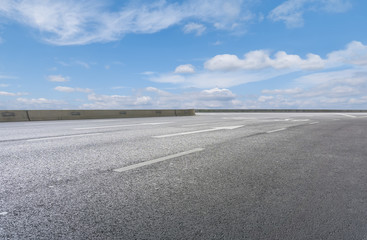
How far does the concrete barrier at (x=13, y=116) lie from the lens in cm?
1606

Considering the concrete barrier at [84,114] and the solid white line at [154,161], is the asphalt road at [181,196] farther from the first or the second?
the concrete barrier at [84,114]

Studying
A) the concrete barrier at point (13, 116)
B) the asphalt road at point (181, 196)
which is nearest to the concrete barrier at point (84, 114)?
the concrete barrier at point (13, 116)

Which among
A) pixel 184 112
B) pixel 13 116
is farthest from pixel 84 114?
pixel 184 112

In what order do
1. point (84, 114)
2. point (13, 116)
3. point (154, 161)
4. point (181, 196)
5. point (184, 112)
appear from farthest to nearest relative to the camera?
point (184, 112)
point (84, 114)
point (13, 116)
point (154, 161)
point (181, 196)

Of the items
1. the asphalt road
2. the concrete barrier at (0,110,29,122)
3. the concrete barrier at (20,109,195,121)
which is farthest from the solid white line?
the concrete barrier at (20,109,195,121)

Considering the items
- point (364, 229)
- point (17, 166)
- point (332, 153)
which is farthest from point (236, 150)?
point (17, 166)

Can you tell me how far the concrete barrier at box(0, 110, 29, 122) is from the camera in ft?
52.7

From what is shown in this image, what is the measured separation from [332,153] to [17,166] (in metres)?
5.60

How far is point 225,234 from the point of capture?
1917 mm

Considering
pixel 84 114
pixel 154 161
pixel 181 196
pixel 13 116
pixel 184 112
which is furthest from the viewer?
pixel 184 112

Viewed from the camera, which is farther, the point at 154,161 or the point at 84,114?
the point at 84,114

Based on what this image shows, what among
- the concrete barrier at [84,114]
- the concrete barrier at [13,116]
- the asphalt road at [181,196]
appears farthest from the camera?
the concrete barrier at [84,114]

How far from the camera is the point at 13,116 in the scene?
16.4 metres

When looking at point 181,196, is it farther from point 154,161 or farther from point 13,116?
point 13,116
